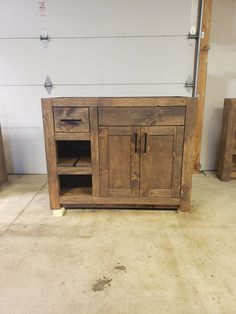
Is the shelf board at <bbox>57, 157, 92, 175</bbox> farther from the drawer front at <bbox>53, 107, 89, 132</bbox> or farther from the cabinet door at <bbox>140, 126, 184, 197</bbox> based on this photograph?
the cabinet door at <bbox>140, 126, 184, 197</bbox>

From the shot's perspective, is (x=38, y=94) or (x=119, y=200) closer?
(x=119, y=200)

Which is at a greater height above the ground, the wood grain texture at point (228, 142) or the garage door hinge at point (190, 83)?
the garage door hinge at point (190, 83)

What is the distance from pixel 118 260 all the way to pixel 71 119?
1068 mm

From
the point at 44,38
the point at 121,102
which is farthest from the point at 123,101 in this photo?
the point at 44,38

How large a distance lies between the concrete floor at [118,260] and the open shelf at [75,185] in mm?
180

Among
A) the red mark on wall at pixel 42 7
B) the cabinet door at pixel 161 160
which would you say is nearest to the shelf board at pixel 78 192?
the cabinet door at pixel 161 160

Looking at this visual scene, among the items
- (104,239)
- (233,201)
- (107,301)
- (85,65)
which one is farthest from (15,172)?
(233,201)

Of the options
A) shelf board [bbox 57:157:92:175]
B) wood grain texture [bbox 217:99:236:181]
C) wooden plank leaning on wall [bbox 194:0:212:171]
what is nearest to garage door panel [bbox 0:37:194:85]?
wooden plank leaning on wall [bbox 194:0:212:171]

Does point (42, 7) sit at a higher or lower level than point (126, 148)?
higher

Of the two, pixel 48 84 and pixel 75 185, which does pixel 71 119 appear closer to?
pixel 75 185

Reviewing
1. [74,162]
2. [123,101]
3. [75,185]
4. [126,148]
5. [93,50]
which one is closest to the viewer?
[123,101]

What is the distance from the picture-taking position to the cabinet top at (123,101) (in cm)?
174

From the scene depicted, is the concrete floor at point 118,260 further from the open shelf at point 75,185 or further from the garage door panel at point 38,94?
the garage door panel at point 38,94

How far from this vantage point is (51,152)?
1.88 metres
